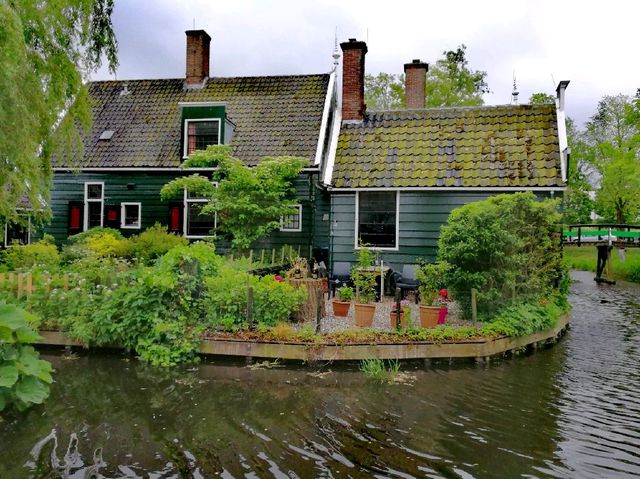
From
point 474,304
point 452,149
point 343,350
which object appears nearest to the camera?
point 343,350

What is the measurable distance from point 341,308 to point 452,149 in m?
7.34

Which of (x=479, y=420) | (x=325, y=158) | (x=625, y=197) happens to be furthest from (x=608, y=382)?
(x=625, y=197)

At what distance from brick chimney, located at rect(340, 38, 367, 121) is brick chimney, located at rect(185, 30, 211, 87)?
6.35 meters

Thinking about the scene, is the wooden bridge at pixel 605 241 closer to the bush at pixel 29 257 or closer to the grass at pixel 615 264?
the grass at pixel 615 264

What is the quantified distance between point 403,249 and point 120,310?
27.7 ft

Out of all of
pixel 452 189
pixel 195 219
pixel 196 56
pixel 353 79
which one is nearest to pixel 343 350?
pixel 452 189

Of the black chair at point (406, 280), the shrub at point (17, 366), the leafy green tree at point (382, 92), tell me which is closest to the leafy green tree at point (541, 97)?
the leafy green tree at point (382, 92)

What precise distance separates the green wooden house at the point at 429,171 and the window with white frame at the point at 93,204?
28.3 ft

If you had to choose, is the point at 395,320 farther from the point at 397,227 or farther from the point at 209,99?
the point at 209,99

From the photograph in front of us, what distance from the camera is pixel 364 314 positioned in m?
9.99

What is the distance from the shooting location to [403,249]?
1500cm

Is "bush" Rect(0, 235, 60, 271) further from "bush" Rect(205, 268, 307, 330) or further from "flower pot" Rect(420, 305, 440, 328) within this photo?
"flower pot" Rect(420, 305, 440, 328)

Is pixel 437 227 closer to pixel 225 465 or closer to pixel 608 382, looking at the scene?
pixel 608 382

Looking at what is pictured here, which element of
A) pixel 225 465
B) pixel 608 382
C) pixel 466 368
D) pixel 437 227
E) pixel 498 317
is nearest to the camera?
pixel 225 465
